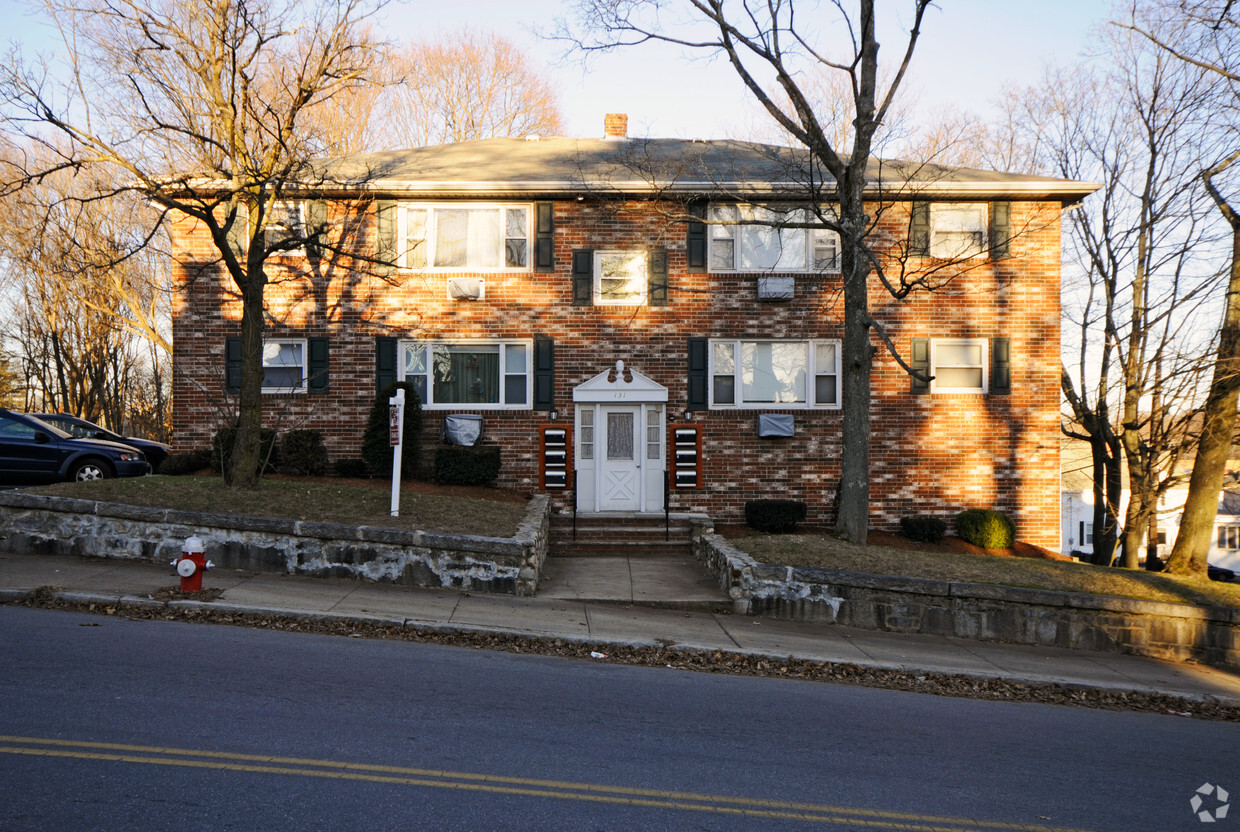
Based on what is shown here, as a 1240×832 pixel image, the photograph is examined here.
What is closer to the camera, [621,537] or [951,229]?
[621,537]

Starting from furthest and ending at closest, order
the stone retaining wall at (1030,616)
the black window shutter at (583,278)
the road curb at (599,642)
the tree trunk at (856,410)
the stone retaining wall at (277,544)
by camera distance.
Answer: the black window shutter at (583,278), the tree trunk at (856,410), the stone retaining wall at (277,544), the stone retaining wall at (1030,616), the road curb at (599,642)

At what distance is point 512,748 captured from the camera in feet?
17.5

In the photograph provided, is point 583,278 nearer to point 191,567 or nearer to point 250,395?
point 250,395

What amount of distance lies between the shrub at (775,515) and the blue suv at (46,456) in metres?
11.2

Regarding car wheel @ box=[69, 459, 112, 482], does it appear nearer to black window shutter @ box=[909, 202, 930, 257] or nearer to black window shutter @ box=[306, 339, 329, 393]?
black window shutter @ box=[306, 339, 329, 393]

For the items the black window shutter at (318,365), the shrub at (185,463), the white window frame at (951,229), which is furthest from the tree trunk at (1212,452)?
the shrub at (185,463)

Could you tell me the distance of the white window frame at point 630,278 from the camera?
16.9 meters

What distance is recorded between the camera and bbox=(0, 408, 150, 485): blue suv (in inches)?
574

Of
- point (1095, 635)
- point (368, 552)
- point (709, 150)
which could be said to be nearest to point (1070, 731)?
point (1095, 635)

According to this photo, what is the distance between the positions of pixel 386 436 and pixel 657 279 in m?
5.94

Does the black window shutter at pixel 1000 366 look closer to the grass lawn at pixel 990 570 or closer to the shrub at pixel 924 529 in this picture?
the shrub at pixel 924 529

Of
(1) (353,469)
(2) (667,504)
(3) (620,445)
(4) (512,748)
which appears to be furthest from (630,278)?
(4) (512,748)

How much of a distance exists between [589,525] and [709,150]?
924 cm

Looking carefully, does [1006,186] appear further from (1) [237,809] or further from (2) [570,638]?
(1) [237,809]
